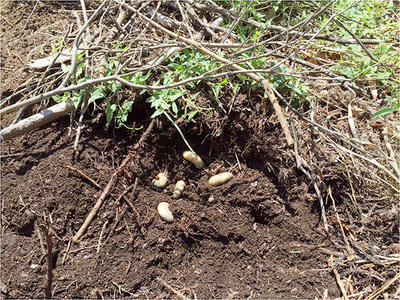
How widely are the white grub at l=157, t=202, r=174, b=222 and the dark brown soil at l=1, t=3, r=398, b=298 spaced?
0.09ft

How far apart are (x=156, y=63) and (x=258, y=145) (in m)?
0.70

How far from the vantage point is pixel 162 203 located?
1918 mm

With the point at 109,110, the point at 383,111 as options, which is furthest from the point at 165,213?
the point at 383,111

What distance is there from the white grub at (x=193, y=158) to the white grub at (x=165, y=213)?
0.92 ft

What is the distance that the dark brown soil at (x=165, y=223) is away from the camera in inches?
69.1

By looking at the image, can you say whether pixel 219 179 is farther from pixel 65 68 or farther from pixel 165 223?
pixel 65 68

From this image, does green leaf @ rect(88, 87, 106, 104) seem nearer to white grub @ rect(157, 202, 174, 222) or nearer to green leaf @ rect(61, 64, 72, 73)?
green leaf @ rect(61, 64, 72, 73)

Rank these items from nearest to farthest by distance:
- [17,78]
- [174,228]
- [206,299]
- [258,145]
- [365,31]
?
1. [206,299]
2. [174,228]
3. [258,145]
4. [17,78]
5. [365,31]

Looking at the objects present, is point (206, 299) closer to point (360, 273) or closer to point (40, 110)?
point (360, 273)

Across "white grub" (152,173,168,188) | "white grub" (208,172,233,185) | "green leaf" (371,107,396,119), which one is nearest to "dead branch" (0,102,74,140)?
"white grub" (152,173,168,188)

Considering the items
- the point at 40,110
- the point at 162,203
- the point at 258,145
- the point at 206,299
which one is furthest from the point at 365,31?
the point at 40,110

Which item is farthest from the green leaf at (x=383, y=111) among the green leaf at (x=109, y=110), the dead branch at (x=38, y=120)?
the dead branch at (x=38, y=120)

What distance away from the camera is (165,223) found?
1879 millimetres

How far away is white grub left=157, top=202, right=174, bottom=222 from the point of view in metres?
1.87
